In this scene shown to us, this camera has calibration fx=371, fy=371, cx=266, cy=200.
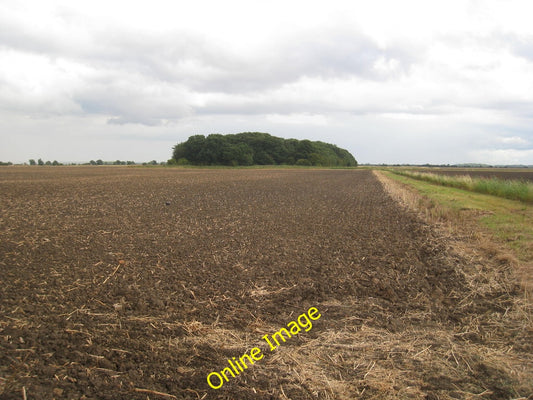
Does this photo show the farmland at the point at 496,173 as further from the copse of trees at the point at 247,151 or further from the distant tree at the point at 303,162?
the copse of trees at the point at 247,151

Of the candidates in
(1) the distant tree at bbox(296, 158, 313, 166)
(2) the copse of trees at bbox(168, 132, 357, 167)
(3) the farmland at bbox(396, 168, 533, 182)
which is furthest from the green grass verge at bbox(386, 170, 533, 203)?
(1) the distant tree at bbox(296, 158, 313, 166)

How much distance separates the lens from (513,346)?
13.5 feet

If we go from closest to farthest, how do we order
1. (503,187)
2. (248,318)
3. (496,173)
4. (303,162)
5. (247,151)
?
(248,318)
(503,187)
(496,173)
(247,151)
(303,162)

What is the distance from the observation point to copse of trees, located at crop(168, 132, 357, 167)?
9931 cm

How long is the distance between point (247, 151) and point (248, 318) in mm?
100993

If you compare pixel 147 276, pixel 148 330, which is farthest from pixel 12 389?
pixel 147 276

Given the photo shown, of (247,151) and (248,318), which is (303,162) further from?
(248,318)

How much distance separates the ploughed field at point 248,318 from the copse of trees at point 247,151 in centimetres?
9024

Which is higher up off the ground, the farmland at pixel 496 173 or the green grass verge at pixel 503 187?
the farmland at pixel 496 173

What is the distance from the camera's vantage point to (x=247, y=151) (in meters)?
104

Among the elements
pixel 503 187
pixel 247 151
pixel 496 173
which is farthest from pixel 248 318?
pixel 247 151

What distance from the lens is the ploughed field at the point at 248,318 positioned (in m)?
3.34

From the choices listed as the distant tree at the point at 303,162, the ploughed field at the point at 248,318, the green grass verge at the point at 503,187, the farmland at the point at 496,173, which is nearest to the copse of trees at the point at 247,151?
the distant tree at the point at 303,162

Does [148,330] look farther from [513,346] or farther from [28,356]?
[513,346]
